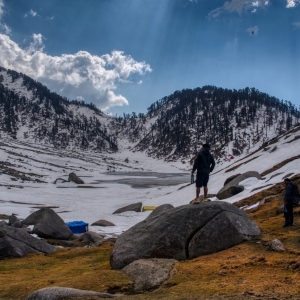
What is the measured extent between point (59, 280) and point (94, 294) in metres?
2.52

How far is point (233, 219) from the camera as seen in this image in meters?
10.3

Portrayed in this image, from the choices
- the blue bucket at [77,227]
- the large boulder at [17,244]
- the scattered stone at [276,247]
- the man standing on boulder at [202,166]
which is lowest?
the blue bucket at [77,227]

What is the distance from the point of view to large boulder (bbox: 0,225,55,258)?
1361 centimetres

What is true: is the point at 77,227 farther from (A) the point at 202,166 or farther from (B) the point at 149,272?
(B) the point at 149,272

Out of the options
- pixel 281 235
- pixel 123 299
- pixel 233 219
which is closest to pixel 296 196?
pixel 281 235

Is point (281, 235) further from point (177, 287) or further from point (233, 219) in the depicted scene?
point (177, 287)

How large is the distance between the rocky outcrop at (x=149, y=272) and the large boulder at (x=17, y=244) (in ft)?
25.0

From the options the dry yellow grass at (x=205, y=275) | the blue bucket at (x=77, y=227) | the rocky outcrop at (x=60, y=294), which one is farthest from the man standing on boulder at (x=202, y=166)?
the blue bucket at (x=77, y=227)

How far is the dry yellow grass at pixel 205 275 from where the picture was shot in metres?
5.75

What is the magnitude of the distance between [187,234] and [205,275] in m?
2.76

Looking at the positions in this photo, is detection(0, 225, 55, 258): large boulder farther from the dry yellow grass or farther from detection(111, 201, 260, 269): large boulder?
detection(111, 201, 260, 269): large boulder

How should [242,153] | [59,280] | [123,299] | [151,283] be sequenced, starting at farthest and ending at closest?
[242,153]
[59,280]
[151,283]
[123,299]

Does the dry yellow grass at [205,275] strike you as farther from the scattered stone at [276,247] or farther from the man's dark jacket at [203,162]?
the man's dark jacket at [203,162]

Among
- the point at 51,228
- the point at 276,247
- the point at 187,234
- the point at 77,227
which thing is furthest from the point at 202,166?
the point at 77,227
